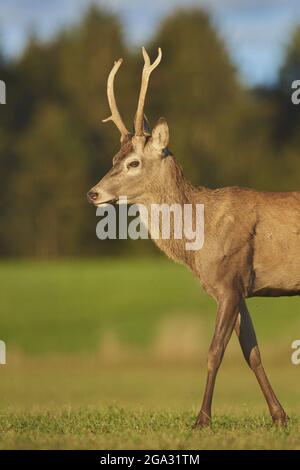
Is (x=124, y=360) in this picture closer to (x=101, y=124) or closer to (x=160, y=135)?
(x=101, y=124)

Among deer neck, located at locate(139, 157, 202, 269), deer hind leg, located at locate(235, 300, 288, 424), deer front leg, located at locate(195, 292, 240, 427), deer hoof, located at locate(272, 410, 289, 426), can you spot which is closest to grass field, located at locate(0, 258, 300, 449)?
deer hoof, located at locate(272, 410, 289, 426)

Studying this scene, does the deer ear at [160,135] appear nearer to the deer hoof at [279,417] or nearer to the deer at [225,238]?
the deer at [225,238]

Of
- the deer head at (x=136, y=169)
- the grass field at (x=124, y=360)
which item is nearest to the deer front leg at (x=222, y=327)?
the grass field at (x=124, y=360)

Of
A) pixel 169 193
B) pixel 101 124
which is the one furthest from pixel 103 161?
pixel 169 193

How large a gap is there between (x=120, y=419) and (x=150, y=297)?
40055 mm

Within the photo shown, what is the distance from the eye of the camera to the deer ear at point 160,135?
44.0ft

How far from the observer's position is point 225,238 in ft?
42.8

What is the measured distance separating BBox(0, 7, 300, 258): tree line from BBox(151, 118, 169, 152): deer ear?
49.6 metres

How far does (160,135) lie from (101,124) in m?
55.4

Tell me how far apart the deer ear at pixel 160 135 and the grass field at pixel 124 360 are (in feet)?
9.62

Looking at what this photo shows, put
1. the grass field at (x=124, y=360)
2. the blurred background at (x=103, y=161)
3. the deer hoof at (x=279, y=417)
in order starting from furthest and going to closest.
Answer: the blurred background at (x=103, y=161) → the deer hoof at (x=279, y=417) → the grass field at (x=124, y=360)

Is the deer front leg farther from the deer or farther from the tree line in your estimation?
the tree line

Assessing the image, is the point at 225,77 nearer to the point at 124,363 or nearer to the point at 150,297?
the point at 150,297

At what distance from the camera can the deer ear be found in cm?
1343
